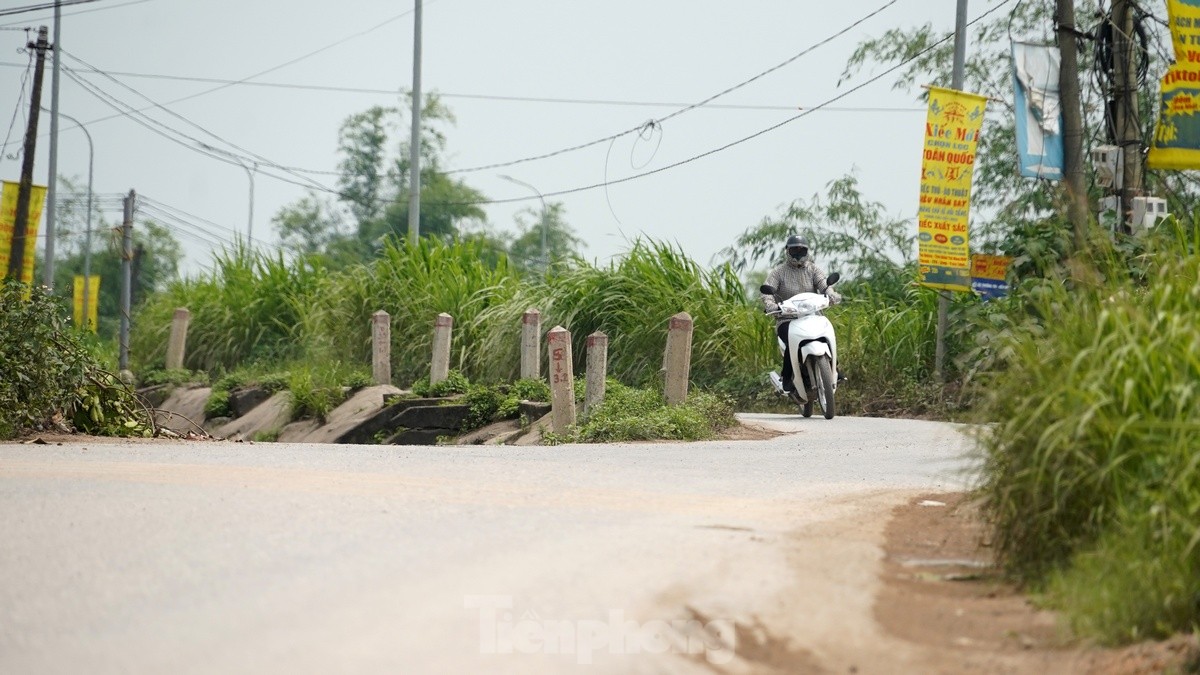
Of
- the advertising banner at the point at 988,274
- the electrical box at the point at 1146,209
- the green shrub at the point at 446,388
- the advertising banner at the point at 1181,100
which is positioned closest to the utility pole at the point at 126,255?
the green shrub at the point at 446,388

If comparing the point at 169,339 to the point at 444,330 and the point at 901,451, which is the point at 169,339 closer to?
the point at 444,330

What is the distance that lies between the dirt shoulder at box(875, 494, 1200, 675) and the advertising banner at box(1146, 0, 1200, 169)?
10168mm

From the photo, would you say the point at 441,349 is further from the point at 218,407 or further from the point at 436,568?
the point at 436,568

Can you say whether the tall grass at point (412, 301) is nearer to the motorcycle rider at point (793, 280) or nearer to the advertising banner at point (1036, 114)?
the motorcycle rider at point (793, 280)

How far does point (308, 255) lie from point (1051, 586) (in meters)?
27.0

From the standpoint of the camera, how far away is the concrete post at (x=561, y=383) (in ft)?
51.4

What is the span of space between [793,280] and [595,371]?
3.12 metres

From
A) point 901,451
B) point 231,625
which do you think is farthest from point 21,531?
point 901,451

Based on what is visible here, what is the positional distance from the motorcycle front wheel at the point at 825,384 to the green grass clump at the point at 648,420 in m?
1.57

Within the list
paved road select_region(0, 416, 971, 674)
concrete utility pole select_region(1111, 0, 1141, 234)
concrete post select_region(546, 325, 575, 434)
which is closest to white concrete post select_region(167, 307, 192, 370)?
concrete post select_region(546, 325, 575, 434)

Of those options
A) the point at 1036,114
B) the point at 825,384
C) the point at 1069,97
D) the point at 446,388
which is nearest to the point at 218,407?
the point at 446,388

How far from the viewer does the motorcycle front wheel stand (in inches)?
687

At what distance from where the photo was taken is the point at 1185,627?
502 centimetres

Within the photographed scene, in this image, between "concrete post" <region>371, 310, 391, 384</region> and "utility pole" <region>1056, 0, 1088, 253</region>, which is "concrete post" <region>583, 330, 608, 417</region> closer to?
"utility pole" <region>1056, 0, 1088, 253</region>
